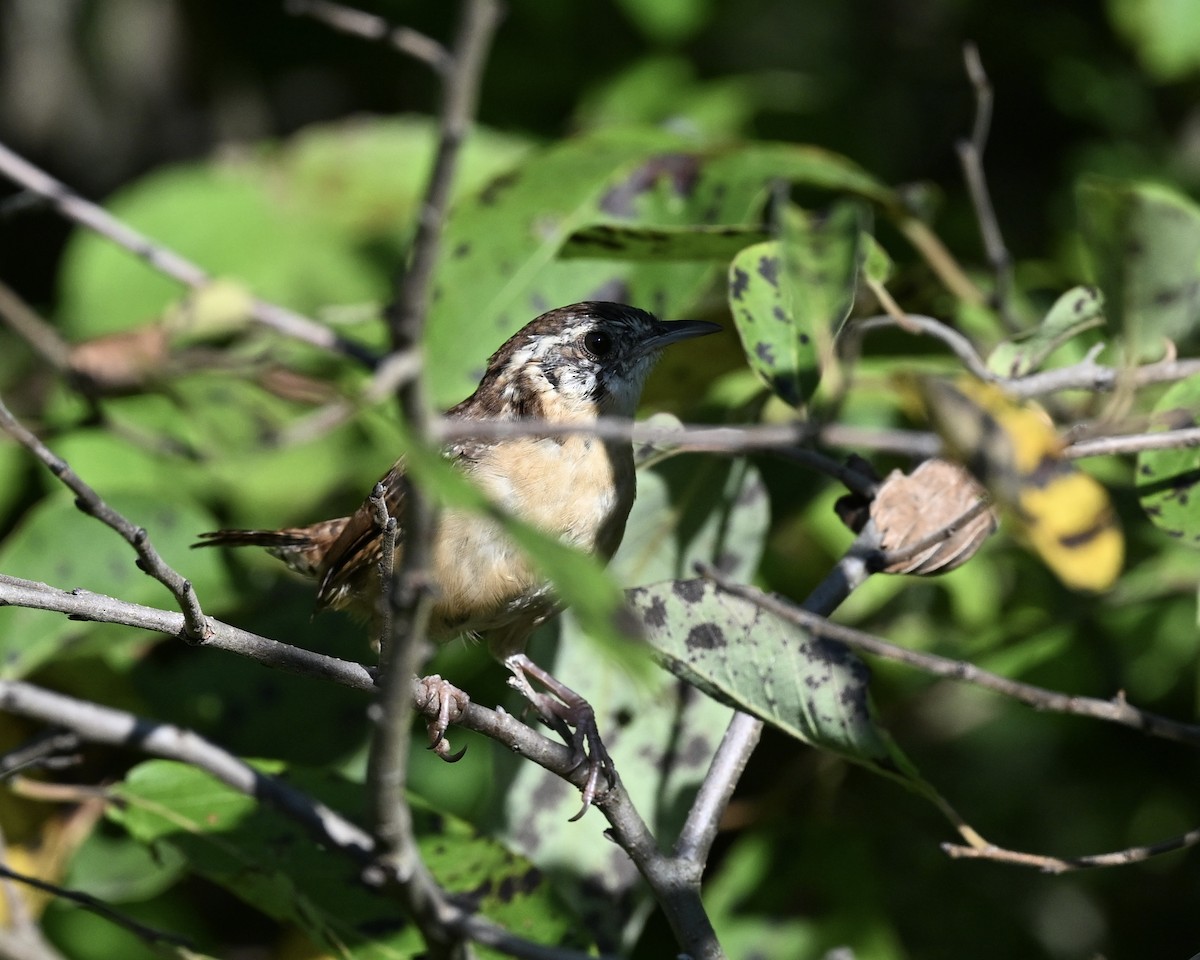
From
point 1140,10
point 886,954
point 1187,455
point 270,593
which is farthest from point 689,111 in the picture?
point 886,954

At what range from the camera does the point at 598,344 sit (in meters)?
3.40

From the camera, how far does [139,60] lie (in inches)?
250

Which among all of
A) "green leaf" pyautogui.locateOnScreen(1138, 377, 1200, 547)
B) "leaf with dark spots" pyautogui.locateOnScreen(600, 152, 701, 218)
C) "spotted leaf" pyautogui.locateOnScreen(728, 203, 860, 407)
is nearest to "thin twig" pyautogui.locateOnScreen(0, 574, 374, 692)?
"spotted leaf" pyautogui.locateOnScreen(728, 203, 860, 407)

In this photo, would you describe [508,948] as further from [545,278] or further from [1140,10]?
[1140,10]

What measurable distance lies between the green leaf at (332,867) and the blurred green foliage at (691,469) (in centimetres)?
2

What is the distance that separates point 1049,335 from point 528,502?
3.64ft

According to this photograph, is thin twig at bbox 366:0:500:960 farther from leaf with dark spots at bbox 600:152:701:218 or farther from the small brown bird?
leaf with dark spots at bbox 600:152:701:218

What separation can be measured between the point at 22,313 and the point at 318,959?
5.42 feet

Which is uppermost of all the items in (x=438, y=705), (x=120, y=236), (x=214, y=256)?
(x=214, y=256)

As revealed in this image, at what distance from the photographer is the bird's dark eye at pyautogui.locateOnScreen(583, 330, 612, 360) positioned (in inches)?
133

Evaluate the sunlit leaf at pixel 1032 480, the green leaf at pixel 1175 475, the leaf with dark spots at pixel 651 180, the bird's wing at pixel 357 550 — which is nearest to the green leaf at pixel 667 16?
the leaf with dark spots at pixel 651 180

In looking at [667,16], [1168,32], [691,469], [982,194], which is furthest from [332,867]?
[1168,32]

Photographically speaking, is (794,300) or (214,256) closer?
(794,300)

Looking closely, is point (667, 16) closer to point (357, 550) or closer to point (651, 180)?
point (651, 180)
